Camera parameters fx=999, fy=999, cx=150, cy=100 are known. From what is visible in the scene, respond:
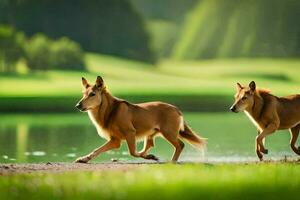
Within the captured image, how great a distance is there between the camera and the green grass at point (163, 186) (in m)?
6.08

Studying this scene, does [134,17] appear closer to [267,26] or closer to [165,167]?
[267,26]

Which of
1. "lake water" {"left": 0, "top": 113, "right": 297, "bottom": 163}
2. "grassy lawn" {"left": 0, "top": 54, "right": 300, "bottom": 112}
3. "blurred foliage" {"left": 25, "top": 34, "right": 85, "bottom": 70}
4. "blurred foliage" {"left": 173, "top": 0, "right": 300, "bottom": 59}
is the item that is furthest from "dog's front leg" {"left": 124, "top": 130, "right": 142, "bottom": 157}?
"blurred foliage" {"left": 173, "top": 0, "right": 300, "bottom": 59}

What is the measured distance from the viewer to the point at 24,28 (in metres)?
46.8

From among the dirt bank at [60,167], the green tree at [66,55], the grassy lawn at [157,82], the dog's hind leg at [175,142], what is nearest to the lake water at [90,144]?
the dog's hind leg at [175,142]

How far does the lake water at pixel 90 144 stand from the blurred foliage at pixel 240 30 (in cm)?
1878

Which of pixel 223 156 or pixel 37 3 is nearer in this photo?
pixel 223 156

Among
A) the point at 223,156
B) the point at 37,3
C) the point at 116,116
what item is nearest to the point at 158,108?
the point at 116,116

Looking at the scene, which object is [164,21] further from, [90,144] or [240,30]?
[90,144]

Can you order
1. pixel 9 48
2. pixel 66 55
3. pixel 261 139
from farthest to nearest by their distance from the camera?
pixel 66 55 < pixel 9 48 < pixel 261 139

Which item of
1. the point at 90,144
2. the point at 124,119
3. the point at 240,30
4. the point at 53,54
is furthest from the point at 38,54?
the point at 124,119

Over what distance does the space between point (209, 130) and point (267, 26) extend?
2631 centimetres

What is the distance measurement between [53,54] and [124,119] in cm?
3258

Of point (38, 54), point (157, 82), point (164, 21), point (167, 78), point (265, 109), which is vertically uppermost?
point (164, 21)

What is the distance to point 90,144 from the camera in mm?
16297
